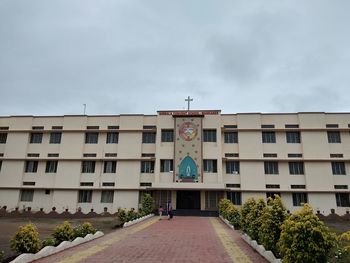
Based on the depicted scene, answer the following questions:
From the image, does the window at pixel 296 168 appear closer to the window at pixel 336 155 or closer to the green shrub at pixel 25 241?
the window at pixel 336 155

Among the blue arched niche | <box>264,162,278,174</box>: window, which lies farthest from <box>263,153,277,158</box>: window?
the blue arched niche

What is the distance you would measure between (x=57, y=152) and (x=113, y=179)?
23.4 feet

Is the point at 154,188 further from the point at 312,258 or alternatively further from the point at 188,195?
the point at 312,258

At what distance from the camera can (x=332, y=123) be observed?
29016 mm

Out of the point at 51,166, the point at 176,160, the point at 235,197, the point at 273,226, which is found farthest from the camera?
the point at 51,166

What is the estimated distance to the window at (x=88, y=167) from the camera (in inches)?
1206

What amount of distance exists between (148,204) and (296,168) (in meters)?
15.4

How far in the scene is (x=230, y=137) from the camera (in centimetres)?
3020

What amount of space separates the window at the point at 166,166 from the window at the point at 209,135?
4420 mm

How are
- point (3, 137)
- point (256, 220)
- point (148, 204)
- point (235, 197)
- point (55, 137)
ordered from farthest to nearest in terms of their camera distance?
point (3, 137) < point (55, 137) < point (235, 197) < point (148, 204) < point (256, 220)

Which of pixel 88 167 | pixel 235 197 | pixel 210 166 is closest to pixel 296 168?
pixel 235 197

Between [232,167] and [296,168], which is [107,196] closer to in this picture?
[232,167]

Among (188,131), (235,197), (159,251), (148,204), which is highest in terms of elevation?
(188,131)

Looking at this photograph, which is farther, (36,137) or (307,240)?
(36,137)
